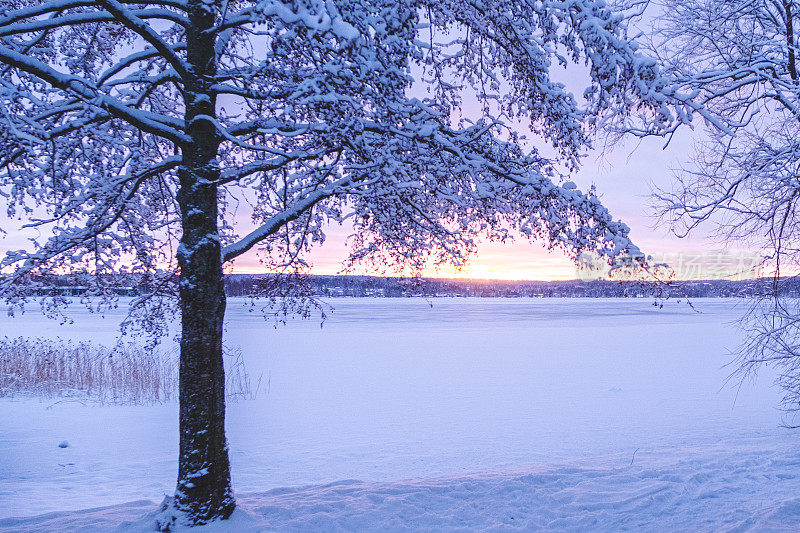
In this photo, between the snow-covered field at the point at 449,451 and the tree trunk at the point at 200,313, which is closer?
the tree trunk at the point at 200,313

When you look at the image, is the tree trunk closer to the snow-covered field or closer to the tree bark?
the tree bark

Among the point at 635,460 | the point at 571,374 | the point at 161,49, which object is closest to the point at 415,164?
the point at 161,49

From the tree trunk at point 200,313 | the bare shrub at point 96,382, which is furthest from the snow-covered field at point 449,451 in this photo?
the bare shrub at point 96,382

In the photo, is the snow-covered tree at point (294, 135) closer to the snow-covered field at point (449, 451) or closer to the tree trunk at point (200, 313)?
the tree trunk at point (200, 313)

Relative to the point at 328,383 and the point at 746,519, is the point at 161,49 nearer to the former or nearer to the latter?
the point at 746,519

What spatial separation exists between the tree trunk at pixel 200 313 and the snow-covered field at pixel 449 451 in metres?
0.53

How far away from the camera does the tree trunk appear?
5.14 m

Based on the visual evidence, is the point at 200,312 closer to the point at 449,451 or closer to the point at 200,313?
the point at 200,313

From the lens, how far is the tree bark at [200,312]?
5.14m

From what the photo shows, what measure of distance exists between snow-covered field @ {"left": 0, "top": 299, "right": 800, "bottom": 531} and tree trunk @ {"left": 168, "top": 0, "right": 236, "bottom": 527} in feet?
1.73

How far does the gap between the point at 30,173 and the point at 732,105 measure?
9578 mm

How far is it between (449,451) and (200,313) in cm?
630

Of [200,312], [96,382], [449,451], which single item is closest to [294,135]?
[200,312]

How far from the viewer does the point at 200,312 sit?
203 inches
